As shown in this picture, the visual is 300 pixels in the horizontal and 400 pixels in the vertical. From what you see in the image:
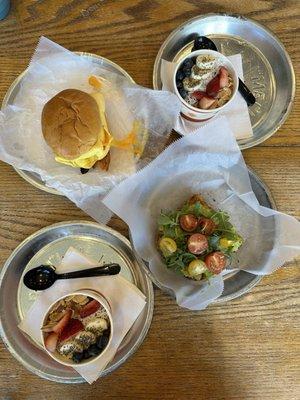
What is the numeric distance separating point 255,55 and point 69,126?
0.50m

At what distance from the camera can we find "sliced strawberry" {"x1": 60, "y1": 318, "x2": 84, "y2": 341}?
0.85m

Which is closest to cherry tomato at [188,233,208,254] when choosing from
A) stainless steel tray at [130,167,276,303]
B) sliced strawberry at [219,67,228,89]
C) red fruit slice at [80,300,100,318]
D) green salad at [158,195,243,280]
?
green salad at [158,195,243,280]

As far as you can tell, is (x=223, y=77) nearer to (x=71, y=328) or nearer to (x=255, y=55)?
(x=255, y=55)

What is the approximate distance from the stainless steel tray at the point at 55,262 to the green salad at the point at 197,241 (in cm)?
9

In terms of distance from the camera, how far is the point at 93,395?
931 millimetres

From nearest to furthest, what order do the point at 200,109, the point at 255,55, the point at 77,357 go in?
the point at 77,357 → the point at 200,109 → the point at 255,55

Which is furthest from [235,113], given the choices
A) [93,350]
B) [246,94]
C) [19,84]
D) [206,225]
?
[93,350]

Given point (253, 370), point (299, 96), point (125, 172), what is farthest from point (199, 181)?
point (253, 370)

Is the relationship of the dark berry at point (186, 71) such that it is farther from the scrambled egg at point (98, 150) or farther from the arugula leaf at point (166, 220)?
the arugula leaf at point (166, 220)

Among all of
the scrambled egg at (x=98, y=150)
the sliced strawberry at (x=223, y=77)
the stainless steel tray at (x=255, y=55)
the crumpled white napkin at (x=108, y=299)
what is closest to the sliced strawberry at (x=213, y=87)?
the sliced strawberry at (x=223, y=77)

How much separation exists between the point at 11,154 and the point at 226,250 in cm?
49

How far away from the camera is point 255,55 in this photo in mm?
1081

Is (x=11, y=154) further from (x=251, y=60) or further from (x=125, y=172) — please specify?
(x=251, y=60)

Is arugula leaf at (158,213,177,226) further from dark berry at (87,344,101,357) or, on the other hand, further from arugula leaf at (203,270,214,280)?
dark berry at (87,344,101,357)
